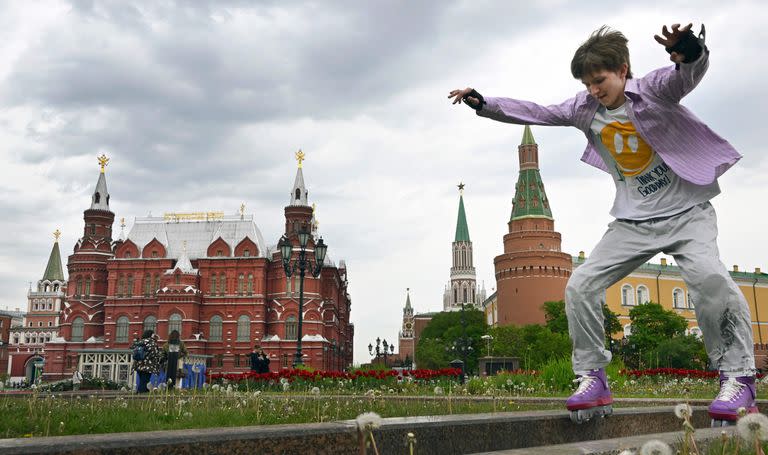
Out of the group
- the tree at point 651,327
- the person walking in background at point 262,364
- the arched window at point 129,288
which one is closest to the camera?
the person walking in background at point 262,364

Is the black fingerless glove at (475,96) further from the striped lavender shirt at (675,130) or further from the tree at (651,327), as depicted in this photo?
the tree at (651,327)

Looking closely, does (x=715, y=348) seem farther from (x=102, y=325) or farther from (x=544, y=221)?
(x=544, y=221)

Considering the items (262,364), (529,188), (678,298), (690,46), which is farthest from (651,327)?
(690,46)

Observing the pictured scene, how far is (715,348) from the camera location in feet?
14.9

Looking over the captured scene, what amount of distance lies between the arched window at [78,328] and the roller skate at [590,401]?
6099 centimetres

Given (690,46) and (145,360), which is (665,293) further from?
(690,46)

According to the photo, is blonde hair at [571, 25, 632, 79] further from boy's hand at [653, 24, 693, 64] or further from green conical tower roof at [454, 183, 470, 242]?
green conical tower roof at [454, 183, 470, 242]

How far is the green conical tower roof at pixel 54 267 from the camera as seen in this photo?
353 ft

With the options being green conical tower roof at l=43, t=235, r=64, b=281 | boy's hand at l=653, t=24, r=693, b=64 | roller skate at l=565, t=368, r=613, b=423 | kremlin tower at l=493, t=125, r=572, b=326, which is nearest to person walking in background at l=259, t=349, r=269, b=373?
roller skate at l=565, t=368, r=613, b=423

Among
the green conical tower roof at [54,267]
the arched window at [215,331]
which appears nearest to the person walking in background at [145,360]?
the arched window at [215,331]

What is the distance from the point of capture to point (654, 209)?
15.3ft

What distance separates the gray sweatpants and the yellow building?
232 ft

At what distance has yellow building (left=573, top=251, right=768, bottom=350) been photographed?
74.1 meters

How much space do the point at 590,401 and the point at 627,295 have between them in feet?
248
